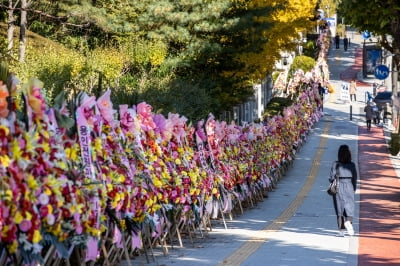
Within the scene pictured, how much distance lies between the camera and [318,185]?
32000mm

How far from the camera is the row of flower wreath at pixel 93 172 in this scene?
941 cm

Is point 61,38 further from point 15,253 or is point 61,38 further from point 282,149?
point 15,253

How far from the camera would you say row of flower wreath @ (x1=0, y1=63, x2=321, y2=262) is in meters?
9.41

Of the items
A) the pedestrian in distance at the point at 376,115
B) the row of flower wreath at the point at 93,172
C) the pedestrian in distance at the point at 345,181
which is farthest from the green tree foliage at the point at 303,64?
the pedestrian in distance at the point at 345,181

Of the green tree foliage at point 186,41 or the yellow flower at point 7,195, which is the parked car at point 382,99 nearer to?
the green tree foliage at point 186,41

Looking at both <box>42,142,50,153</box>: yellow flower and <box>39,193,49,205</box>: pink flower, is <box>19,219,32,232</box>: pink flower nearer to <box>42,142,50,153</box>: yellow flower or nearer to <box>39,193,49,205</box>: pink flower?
<box>39,193,49,205</box>: pink flower

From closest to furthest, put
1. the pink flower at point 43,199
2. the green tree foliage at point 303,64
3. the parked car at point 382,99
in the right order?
the pink flower at point 43,199 → the parked car at point 382,99 → the green tree foliage at point 303,64

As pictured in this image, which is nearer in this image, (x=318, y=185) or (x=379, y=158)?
(x=318, y=185)

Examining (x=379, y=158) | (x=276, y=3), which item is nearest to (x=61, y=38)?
(x=276, y=3)

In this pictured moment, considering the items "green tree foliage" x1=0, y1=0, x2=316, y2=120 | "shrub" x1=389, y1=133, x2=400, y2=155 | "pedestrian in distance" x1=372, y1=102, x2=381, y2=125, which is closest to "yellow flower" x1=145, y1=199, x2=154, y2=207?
"green tree foliage" x1=0, y1=0, x2=316, y2=120

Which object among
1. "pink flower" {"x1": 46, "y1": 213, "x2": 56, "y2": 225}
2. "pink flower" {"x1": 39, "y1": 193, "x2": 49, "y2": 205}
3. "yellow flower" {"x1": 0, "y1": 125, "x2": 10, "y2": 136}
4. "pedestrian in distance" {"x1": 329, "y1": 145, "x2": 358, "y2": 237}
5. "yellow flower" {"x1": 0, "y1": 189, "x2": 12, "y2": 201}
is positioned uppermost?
"yellow flower" {"x1": 0, "y1": 125, "x2": 10, "y2": 136}

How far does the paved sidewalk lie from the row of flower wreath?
87 centimetres

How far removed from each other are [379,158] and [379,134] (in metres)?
10.8

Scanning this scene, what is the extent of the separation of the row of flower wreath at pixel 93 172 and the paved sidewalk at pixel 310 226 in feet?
2.87
